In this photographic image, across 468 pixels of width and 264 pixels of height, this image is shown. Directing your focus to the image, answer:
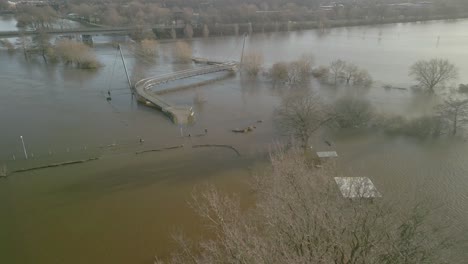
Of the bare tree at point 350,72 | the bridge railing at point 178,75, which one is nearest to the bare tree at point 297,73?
the bare tree at point 350,72

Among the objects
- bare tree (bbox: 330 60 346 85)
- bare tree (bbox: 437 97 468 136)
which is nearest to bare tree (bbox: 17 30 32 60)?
bare tree (bbox: 330 60 346 85)

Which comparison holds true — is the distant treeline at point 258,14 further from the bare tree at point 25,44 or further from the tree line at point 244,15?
the bare tree at point 25,44

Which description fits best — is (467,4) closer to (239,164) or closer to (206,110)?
(206,110)

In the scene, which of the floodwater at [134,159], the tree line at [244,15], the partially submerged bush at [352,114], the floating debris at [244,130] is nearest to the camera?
the floodwater at [134,159]

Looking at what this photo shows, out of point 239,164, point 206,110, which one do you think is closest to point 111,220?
point 239,164

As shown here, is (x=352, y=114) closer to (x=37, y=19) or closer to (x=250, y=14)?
(x=250, y=14)
